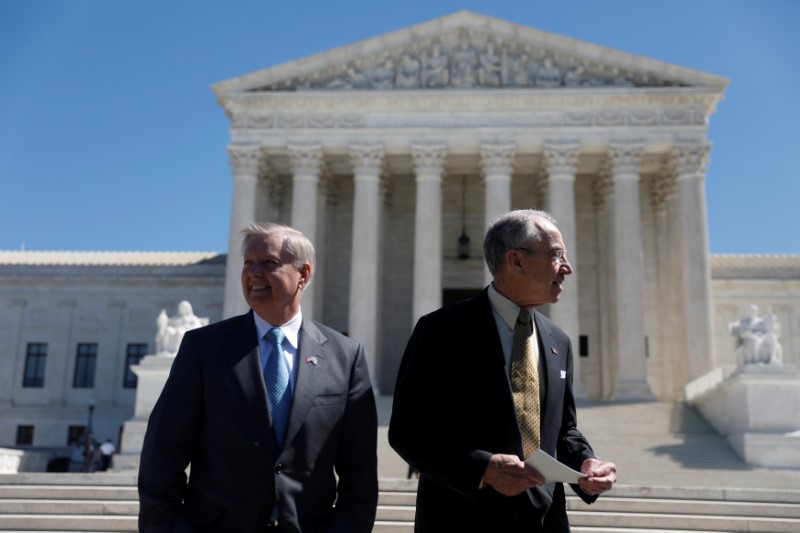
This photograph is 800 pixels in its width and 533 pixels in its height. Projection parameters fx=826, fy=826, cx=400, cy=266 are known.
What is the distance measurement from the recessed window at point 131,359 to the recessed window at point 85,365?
1.91m

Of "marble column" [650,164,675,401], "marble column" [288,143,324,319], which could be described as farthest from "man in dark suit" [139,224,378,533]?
"marble column" [650,164,675,401]

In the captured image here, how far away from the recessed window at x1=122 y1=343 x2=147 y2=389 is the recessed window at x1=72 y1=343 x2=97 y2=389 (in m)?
1.91

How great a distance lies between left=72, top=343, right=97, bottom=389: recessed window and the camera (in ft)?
155

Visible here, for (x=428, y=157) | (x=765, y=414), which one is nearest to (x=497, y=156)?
(x=428, y=157)

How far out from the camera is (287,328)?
575 centimetres

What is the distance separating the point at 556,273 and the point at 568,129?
35570mm

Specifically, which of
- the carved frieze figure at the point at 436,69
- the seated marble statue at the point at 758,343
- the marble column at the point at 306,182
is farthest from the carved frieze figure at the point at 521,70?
the seated marble statue at the point at 758,343

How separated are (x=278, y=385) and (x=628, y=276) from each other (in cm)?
3456

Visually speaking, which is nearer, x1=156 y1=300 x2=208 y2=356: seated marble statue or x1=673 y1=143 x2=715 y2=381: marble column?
x1=156 y1=300 x2=208 y2=356: seated marble statue

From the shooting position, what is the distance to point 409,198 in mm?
46938

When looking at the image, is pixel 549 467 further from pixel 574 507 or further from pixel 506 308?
pixel 574 507

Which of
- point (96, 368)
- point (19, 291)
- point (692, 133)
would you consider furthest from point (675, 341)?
point (19, 291)

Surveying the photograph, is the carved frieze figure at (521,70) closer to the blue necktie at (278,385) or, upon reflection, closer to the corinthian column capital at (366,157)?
the corinthian column capital at (366,157)

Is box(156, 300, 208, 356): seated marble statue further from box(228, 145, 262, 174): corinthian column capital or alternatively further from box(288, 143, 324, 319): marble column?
box(228, 145, 262, 174): corinthian column capital
